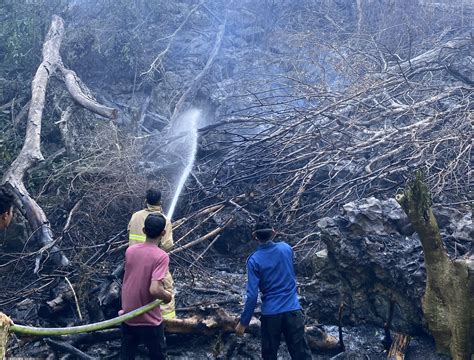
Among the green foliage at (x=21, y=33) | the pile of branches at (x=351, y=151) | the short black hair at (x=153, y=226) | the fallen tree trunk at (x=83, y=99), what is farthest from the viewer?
the green foliage at (x=21, y=33)

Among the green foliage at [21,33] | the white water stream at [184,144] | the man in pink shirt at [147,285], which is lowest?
the man in pink shirt at [147,285]

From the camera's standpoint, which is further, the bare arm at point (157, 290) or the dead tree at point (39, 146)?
the dead tree at point (39, 146)

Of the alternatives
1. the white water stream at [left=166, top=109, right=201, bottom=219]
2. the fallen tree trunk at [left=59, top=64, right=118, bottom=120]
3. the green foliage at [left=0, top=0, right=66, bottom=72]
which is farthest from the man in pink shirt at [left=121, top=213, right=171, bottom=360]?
the green foliage at [left=0, top=0, right=66, bottom=72]

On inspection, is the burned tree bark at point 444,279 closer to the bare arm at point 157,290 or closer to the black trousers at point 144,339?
the bare arm at point 157,290

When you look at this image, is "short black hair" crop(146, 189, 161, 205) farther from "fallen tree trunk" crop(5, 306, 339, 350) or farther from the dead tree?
the dead tree

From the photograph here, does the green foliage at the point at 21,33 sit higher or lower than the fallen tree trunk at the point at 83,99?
higher

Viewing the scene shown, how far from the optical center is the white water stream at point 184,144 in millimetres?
7580

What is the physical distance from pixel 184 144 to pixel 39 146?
2.48 meters

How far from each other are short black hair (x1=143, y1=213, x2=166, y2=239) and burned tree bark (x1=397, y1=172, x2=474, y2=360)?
176cm

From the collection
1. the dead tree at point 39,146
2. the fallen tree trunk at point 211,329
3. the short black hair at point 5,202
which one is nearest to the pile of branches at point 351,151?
the fallen tree trunk at point 211,329

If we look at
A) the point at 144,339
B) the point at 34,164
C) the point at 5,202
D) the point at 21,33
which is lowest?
the point at 144,339

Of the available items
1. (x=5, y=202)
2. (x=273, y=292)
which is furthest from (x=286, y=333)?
(x=5, y=202)

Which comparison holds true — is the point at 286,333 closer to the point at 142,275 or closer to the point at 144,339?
the point at 144,339

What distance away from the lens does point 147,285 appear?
3607mm
